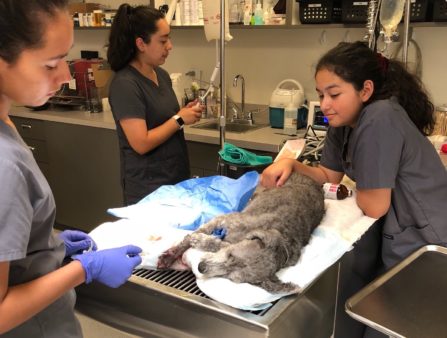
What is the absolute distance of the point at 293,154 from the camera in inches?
72.2

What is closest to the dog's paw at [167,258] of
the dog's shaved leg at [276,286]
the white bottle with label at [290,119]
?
the dog's shaved leg at [276,286]

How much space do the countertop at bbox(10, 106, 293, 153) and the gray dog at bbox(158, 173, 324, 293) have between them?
46.8 inches

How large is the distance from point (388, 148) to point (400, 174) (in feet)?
0.35

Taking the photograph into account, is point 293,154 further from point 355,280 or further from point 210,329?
point 210,329

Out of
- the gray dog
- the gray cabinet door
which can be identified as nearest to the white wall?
the gray cabinet door

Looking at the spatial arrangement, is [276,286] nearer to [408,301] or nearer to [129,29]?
[408,301]

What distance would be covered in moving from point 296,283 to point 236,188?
429 millimetres

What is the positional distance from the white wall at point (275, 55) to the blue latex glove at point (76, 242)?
7.29 feet

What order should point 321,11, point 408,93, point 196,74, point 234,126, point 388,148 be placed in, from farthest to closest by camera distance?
point 196,74 < point 234,126 < point 321,11 < point 408,93 < point 388,148

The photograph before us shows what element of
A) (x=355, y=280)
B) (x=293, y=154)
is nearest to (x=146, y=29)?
(x=293, y=154)

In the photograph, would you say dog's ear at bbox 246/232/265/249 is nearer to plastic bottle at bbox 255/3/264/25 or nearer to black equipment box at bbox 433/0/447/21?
black equipment box at bbox 433/0/447/21

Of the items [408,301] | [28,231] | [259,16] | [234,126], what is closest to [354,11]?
[259,16]

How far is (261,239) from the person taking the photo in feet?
3.02

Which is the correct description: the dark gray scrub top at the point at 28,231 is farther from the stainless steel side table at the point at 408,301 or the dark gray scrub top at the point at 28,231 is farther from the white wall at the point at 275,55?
the white wall at the point at 275,55
